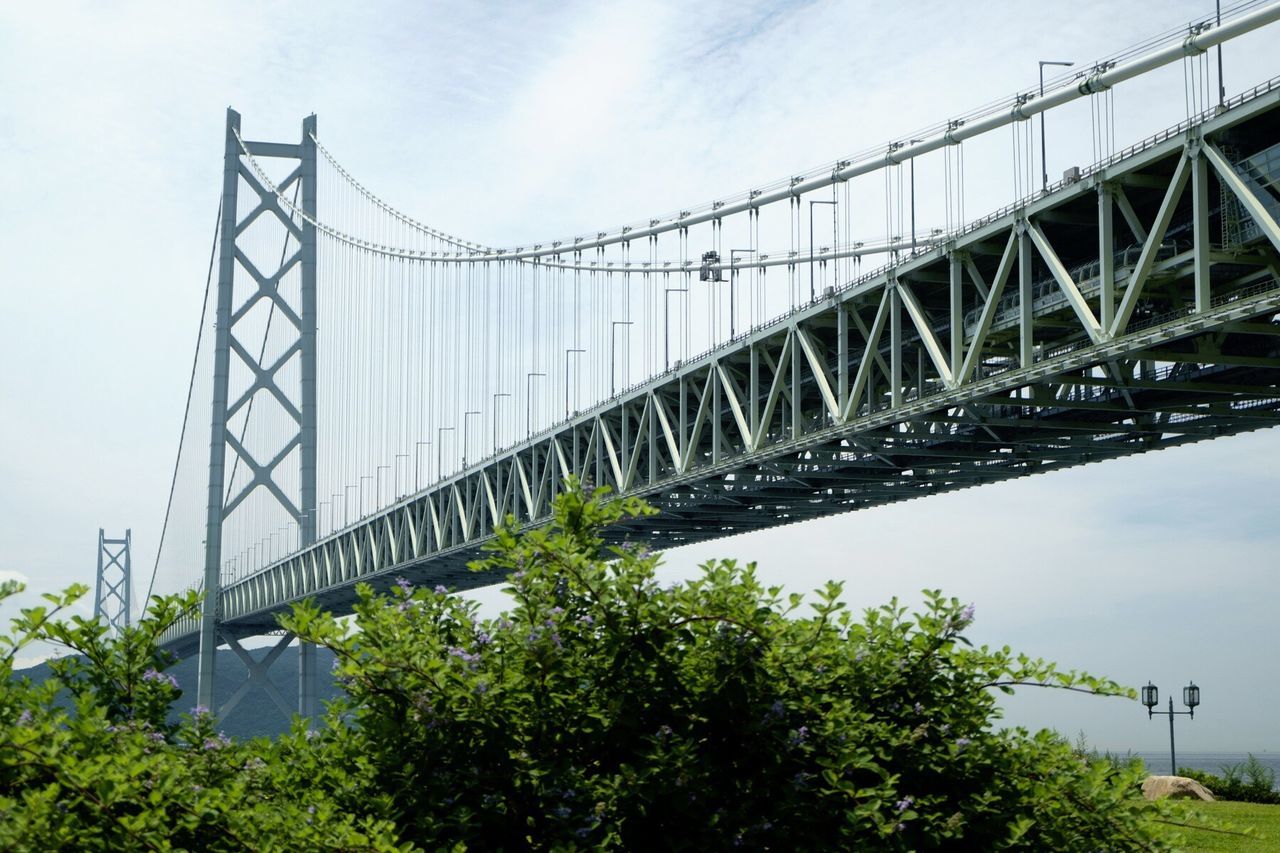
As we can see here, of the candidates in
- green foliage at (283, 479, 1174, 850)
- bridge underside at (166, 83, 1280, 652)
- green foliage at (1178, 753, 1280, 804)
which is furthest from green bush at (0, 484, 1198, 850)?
green foliage at (1178, 753, 1280, 804)

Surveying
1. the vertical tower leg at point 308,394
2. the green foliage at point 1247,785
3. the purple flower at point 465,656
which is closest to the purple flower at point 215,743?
the purple flower at point 465,656

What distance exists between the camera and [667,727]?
669 centimetres

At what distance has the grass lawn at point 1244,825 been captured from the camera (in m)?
18.9

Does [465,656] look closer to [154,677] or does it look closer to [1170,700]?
[154,677]

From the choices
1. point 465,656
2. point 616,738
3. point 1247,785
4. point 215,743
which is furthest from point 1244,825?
point 1247,785

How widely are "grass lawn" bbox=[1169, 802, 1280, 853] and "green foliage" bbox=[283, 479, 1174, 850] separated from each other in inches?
365

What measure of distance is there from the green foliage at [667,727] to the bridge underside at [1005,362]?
4196 mm

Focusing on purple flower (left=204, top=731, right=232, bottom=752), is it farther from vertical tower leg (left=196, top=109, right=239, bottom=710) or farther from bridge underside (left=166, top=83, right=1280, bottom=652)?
vertical tower leg (left=196, top=109, right=239, bottom=710)

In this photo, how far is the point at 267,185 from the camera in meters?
61.8

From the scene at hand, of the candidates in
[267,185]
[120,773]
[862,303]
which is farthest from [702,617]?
[267,185]

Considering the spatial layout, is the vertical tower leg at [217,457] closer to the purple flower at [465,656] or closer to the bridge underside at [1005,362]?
the bridge underside at [1005,362]

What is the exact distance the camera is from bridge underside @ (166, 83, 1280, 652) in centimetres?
1925

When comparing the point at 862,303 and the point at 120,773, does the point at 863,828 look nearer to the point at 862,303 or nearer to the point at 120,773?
the point at 120,773

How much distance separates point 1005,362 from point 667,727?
2164cm
